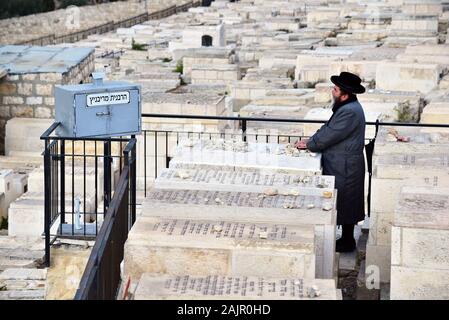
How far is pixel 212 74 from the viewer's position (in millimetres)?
20891

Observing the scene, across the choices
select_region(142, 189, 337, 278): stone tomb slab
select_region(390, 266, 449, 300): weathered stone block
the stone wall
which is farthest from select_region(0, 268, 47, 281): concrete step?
the stone wall

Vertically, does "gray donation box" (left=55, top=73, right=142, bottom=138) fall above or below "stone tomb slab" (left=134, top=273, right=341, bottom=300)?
above

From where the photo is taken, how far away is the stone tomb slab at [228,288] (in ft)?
16.3

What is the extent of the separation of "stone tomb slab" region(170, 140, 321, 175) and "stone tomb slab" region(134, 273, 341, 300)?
6.05ft

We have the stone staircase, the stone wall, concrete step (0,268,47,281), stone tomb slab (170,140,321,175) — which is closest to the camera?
stone tomb slab (170,140,321,175)

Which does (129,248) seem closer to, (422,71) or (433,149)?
(433,149)

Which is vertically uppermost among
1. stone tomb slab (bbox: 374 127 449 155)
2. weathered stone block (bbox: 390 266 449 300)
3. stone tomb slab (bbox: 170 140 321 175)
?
stone tomb slab (bbox: 374 127 449 155)

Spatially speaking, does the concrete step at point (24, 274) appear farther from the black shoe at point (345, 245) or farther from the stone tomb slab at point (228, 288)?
the stone tomb slab at point (228, 288)

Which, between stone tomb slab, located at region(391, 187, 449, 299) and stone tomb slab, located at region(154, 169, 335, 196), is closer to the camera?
stone tomb slab, located at region(391, 187, 449, 299)

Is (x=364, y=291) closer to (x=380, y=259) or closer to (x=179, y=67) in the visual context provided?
(x=380, y=259)

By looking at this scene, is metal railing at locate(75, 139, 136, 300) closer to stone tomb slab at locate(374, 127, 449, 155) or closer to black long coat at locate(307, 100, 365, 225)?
black long coat at locate(307, 100, 365, 225)

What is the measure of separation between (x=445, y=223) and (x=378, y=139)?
2201mm

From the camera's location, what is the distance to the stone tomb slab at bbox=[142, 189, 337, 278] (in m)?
6.07

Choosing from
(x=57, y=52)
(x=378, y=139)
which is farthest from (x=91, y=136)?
(x=57, y=52)
